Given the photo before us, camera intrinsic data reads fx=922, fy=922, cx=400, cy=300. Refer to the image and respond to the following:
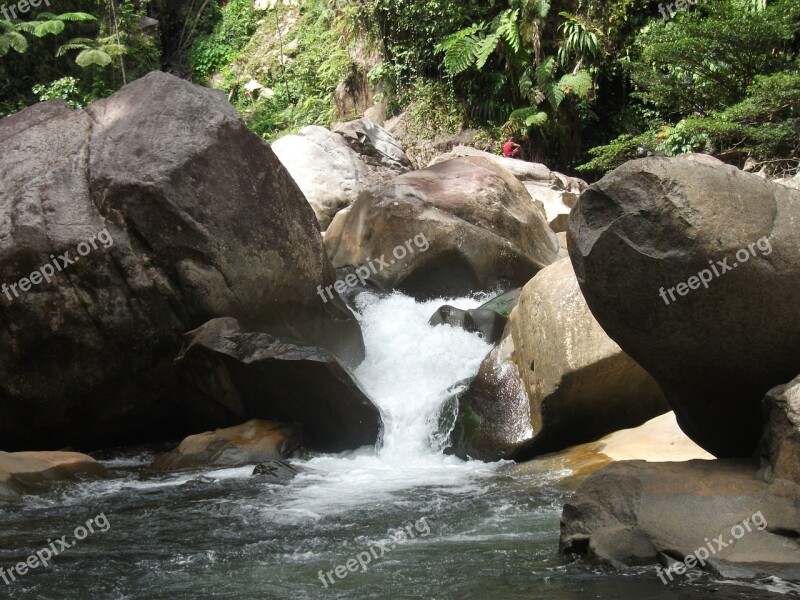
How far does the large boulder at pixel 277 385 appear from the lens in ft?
29.1

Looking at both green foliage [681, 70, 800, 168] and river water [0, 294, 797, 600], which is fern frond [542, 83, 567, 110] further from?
river water [0, 294, 797, 600]

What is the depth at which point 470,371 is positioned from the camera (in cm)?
995

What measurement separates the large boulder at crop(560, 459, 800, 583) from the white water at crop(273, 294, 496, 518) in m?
2.39

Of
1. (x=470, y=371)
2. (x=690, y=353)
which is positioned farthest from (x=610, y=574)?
(x=470, y=371)

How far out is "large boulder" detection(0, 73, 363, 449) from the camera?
8.80 meters

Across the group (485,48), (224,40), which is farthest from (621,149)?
(224,40)

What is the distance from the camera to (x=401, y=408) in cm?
969

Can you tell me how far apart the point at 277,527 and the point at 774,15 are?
11052 millimetres

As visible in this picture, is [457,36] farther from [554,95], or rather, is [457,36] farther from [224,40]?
[224,40]

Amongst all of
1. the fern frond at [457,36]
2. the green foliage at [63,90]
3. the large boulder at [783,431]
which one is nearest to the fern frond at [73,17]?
the green foliage at [63,90]

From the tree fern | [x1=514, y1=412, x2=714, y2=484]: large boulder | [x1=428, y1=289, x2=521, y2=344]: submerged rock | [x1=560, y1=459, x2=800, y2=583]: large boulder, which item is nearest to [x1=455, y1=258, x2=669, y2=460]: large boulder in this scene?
[x1=514, y1=412, x2=714, y2=484]: large boulder

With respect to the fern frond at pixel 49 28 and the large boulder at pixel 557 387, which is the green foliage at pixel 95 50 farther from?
the large boulder at pixel 557 387

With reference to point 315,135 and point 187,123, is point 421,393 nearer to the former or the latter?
point 187,123

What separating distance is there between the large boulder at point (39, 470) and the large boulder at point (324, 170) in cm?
677
